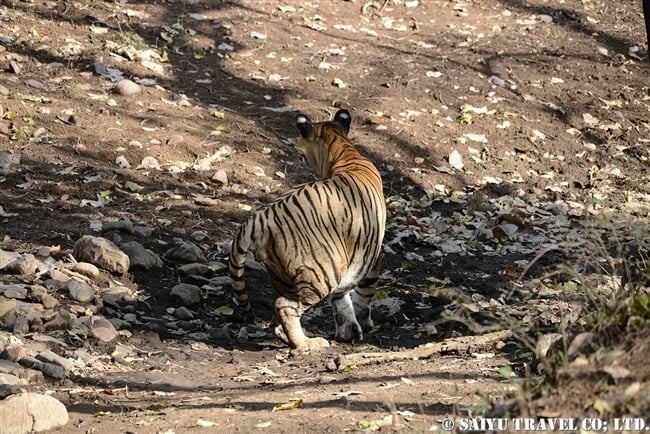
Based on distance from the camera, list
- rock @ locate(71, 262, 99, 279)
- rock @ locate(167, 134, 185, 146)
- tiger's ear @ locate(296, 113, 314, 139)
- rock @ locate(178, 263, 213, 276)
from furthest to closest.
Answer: rock @ locate(167, 134, 185, 146) → rock @ locate(178, 263, 213, 276) → tiger's ear @ locate(296, 113, 314, 139) → rock @ locate(71, 262, 99, 279)

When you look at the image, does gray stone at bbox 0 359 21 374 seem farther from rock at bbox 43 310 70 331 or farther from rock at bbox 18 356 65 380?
rock at bbox 43 310 70 331

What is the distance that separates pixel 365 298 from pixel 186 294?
1.26m

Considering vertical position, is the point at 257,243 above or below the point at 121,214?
above

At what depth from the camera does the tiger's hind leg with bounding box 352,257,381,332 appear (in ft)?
22.5

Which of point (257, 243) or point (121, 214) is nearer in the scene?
point (257, 243)

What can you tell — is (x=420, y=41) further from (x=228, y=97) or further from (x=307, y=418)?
(x=307, y=418)

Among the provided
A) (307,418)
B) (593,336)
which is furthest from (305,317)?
(593,336)

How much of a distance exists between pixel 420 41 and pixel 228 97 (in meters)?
3.24

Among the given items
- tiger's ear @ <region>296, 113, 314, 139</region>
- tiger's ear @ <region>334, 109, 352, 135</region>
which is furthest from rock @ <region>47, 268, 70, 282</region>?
tiger's ear @ <region>334, 109, 352, 135</region>

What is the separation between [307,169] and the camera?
977 cm

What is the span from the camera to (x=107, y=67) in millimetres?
10641

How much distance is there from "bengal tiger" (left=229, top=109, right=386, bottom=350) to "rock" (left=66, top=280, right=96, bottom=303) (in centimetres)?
96

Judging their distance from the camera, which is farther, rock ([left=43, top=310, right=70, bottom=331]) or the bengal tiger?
the bengal tiger

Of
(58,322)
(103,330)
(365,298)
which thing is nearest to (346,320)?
(365,298)
